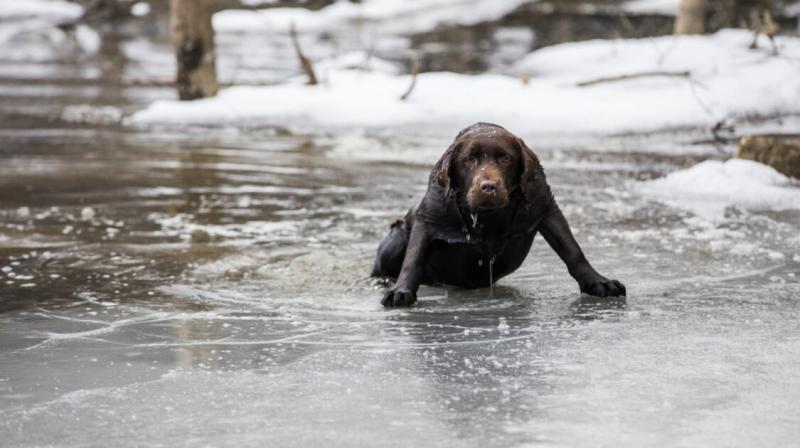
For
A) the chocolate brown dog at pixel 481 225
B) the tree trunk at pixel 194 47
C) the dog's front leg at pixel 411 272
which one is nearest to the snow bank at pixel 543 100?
the tree trunk at pixel 194 47

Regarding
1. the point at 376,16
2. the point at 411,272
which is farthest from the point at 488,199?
the point at 376,16

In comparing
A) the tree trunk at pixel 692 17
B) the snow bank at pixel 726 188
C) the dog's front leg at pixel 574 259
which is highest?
the tree trunk at pixel 692 17

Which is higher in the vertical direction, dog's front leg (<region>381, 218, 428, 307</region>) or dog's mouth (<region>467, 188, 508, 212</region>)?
dog's mouth (<region>467, 188, 508, 212</region>)

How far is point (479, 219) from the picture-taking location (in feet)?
19.9

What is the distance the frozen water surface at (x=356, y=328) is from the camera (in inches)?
161

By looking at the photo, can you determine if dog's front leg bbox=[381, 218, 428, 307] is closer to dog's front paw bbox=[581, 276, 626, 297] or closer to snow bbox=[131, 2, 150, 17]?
dog's front paw bbox=[581, 276, 626, 297]

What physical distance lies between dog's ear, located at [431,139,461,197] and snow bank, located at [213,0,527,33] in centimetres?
2579

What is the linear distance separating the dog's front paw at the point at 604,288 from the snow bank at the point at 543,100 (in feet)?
29.7

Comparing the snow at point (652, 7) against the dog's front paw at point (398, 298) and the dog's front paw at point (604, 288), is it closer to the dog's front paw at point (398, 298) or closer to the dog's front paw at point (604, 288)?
the dog's front paw at point (604, 288)

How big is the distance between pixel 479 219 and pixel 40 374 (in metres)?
2.31

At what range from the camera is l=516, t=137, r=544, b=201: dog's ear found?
19.2 feet

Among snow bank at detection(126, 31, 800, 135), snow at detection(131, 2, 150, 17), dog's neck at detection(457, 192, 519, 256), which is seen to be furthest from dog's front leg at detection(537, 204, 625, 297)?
snow at detection(131, 2, 150, 17)

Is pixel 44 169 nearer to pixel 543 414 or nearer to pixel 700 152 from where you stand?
pixel 700 152

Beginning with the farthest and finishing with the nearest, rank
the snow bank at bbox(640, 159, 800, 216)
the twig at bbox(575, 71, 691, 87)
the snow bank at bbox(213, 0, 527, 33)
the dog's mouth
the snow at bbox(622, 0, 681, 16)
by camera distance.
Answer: the snow bank at bbox(213, 0, 527, 33) → the snow at bbox(622, 0, 681, 16) → the twig at bbox(575, 71, 691, 87) → the snow bank at bbox(640, 159, 800, 216) → the dog's mouth
